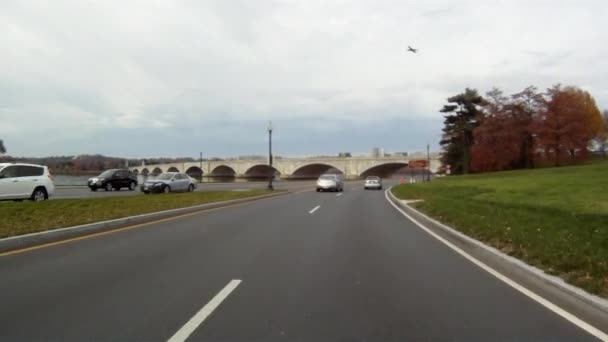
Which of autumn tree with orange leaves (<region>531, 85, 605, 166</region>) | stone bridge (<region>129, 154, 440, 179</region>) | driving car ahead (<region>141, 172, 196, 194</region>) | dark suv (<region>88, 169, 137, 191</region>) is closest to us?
driving car ahead (<region>141, 172, 196, 194</region>)

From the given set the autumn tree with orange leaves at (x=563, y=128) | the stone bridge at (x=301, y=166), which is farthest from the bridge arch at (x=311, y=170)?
the autumn tree with orange leaves at (x=563, y=128)

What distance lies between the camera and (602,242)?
850cm

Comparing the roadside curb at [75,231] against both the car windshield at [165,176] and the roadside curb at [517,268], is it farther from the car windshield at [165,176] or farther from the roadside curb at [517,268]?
the car windshield at [165,176]

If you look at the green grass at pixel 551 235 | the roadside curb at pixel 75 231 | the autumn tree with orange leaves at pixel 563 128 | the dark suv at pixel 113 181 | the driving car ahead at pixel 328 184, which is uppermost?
the autumn tree with orange leaves at pixel 563 128

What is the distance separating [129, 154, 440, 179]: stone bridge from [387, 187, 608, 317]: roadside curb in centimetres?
8586

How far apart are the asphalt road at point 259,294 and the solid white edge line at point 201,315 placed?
0.04 ft

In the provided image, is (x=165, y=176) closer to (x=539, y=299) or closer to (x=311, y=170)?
(x=539, y=299)

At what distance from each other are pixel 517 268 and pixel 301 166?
346 feet

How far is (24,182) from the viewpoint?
64.2 feet

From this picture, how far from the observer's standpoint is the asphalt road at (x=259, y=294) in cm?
480

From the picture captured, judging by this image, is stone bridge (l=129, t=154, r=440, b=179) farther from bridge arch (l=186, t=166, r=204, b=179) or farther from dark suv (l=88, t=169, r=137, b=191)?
dark suv (l=88, t=169, r=137, b=191)

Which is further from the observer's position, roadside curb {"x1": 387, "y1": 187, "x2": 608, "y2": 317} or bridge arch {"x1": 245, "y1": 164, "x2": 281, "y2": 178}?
bridge arch {"x1": 245, "y1": 164, "x2": 281, "y2": 178}

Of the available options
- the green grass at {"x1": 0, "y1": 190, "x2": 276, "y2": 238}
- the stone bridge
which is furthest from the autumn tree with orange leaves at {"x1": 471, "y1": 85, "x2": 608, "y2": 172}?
the green grass at {"x1": 0, "y1": 190, "x2": 276, "y2": 238}

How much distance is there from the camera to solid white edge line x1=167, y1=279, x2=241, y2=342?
4.61 metres
